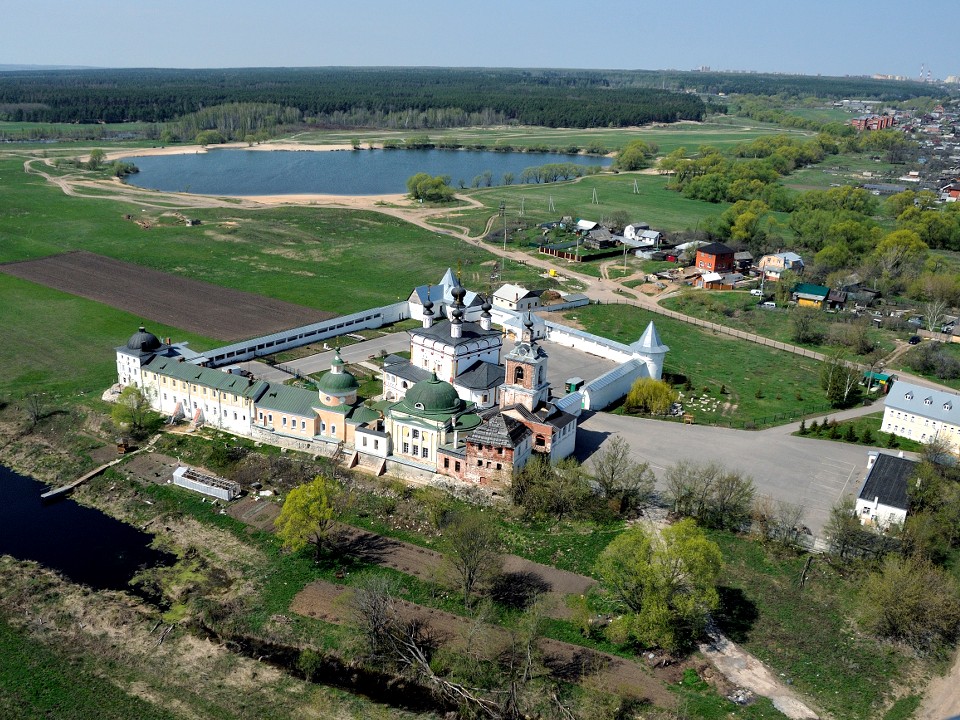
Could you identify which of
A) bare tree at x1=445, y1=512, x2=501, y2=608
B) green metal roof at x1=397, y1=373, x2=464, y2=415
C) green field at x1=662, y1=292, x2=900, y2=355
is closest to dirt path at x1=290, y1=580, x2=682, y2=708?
bare tree at x1=445, y1=512, x2=501, y2=608

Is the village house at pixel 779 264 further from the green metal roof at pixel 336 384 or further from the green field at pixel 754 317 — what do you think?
the green metal roof at pixel 336 384

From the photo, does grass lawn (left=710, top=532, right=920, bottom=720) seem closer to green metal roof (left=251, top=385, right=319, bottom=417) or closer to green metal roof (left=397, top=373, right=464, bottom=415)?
green metal roof (left=397, top=373, right=464, bottom=415)

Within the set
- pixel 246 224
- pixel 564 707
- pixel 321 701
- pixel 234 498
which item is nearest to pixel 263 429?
pixel 234 498

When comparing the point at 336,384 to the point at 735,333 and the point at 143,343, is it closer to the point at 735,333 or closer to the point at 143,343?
the point at 143,343

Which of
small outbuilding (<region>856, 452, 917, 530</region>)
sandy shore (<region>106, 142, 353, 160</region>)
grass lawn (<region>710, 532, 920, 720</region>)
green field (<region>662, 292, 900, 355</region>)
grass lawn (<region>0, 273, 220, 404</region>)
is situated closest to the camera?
grass lawn (<region>710, 532, 920, 720</region>)

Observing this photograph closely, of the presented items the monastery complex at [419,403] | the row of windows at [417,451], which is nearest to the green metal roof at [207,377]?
the monastery complex at [419,403]

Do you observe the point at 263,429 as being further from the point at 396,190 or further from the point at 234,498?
the point at 396,190

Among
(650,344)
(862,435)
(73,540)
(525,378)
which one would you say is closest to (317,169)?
(650,344)
